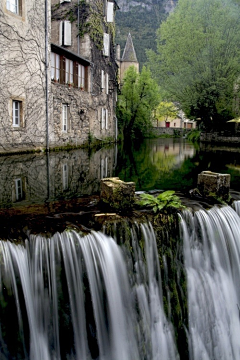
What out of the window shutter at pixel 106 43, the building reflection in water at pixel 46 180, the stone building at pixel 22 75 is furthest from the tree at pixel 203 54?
the building reflection in water at pixel 46 180

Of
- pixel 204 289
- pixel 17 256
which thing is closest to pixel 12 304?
pixel 17 256

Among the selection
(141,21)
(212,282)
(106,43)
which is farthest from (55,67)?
(141,21)

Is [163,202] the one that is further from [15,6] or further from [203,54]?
[203,54]

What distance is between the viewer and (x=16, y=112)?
1669 cm

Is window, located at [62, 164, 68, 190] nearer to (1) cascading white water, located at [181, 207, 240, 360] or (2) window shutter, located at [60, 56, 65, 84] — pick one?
(1) cascading white water, located at [181, 207, 240, 360]

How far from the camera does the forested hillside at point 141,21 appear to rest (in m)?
117

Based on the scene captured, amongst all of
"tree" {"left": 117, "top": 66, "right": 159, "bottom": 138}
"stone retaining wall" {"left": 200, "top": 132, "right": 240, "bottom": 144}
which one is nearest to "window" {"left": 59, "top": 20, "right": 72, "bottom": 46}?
"tree" {"left": 117, "top": 66, "right": 159, "bottom": 138}

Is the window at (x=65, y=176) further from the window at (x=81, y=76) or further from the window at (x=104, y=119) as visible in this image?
the window at (x=104, y=119)

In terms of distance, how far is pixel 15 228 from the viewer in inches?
212

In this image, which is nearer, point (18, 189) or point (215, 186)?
point (215, 186)

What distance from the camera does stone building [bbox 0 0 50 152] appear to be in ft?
50.4

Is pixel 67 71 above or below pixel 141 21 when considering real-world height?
below

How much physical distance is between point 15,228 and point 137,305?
2341 mm

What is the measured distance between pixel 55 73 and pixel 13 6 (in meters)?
4.94
